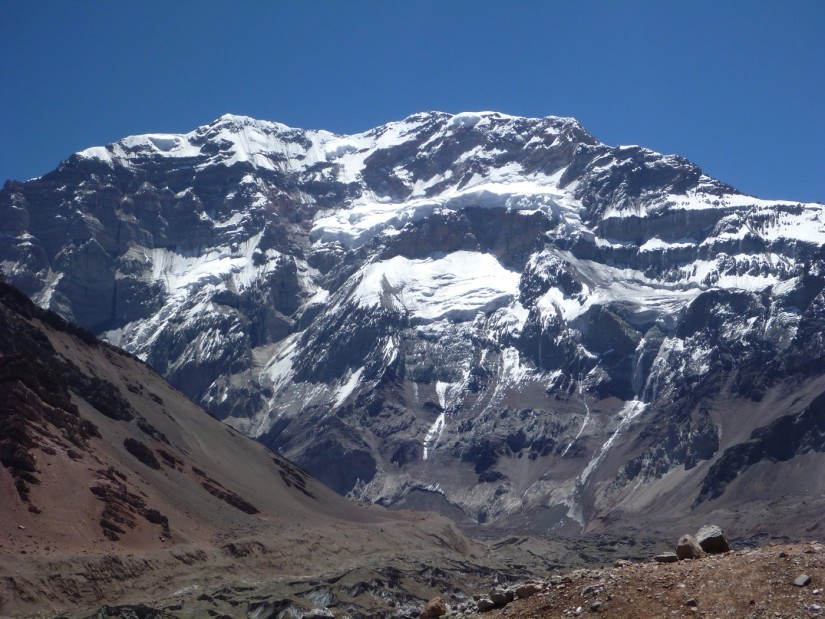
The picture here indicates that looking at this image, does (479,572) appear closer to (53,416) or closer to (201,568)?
(201,568)

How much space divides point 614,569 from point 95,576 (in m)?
101

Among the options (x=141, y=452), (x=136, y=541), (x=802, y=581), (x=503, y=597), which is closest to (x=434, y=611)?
(x=503, y=597)

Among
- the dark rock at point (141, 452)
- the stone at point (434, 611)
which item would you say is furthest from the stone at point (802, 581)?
the dark rock at point (141, 452)

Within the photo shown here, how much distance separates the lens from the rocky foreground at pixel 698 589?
27.7m

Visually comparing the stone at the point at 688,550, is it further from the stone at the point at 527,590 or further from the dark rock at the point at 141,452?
the dark rock at the point at 141,452

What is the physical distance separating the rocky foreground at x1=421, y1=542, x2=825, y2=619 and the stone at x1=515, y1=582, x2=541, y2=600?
0.10ft

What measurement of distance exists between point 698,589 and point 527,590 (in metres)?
5.05

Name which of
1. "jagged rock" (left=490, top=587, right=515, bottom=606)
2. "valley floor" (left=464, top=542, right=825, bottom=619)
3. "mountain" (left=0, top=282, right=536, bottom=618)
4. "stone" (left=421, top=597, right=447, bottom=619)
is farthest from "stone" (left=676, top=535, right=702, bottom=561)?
"mountain" (left=0, top=282, right=536, bottom=618)

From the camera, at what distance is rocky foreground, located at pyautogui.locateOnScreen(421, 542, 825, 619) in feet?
90.8

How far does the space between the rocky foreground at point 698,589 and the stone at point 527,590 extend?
0.10 ft

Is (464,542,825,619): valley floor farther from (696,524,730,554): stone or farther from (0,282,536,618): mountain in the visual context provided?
(0,282,536,618): mountain

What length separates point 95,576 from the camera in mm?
122500

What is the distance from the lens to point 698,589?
28516 millimetres

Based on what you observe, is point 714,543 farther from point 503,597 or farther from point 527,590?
point 503,597
